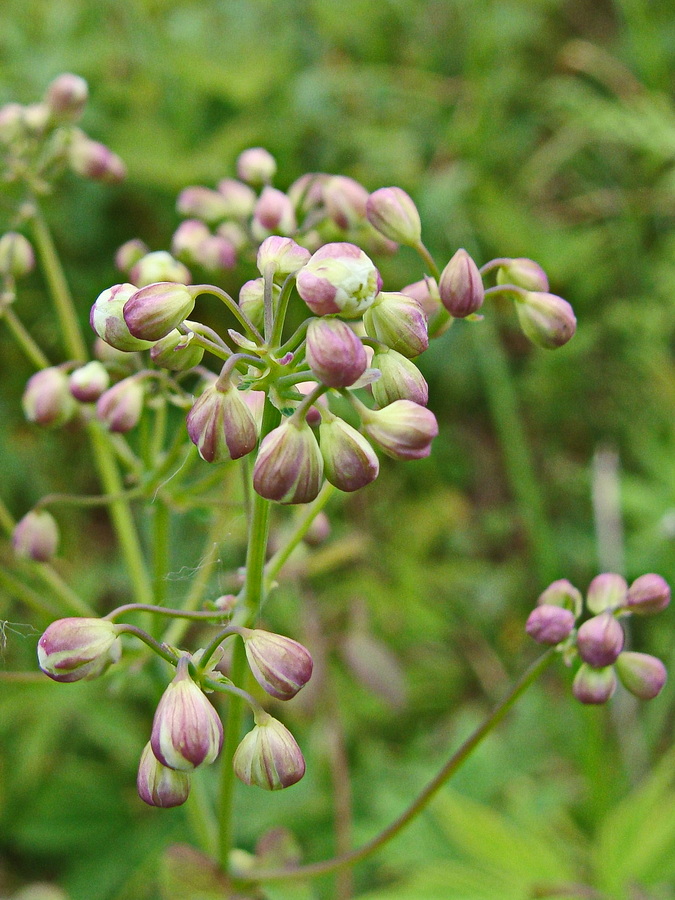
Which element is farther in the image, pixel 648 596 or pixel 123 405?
pixel 123 405

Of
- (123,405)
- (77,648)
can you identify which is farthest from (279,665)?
(123,405)

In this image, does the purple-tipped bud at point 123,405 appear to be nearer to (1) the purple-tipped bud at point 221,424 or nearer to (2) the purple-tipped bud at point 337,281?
(1) the purple-tipped bud at point 221,424

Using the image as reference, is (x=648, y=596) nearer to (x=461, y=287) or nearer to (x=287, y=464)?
(x=461, y=287)

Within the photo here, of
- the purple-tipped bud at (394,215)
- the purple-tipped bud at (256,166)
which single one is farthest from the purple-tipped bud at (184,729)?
the purple-tipped bud at (256,166)

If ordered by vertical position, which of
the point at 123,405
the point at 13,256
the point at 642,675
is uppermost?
the point at 13,256

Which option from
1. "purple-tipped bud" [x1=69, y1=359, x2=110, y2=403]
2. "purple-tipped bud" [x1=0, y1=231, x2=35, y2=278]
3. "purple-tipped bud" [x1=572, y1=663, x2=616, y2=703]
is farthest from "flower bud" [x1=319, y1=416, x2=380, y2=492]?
"purple-tipped bud" [x1=0, y1=231, x2=35, y2=278]

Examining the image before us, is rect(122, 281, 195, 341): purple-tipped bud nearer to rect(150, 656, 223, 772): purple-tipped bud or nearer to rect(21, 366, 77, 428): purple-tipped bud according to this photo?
rect(150, 656, 223, 772): purple-tipped bud

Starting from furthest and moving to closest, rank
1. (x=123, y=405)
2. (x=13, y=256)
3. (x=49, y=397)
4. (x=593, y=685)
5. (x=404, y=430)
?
(x=13, y=256) < (x=49, y=397) < (x=123, y=405) < (x=593, y=685) < (x=404, y=430)

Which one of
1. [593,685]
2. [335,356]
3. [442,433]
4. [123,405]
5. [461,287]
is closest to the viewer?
[335,356]
